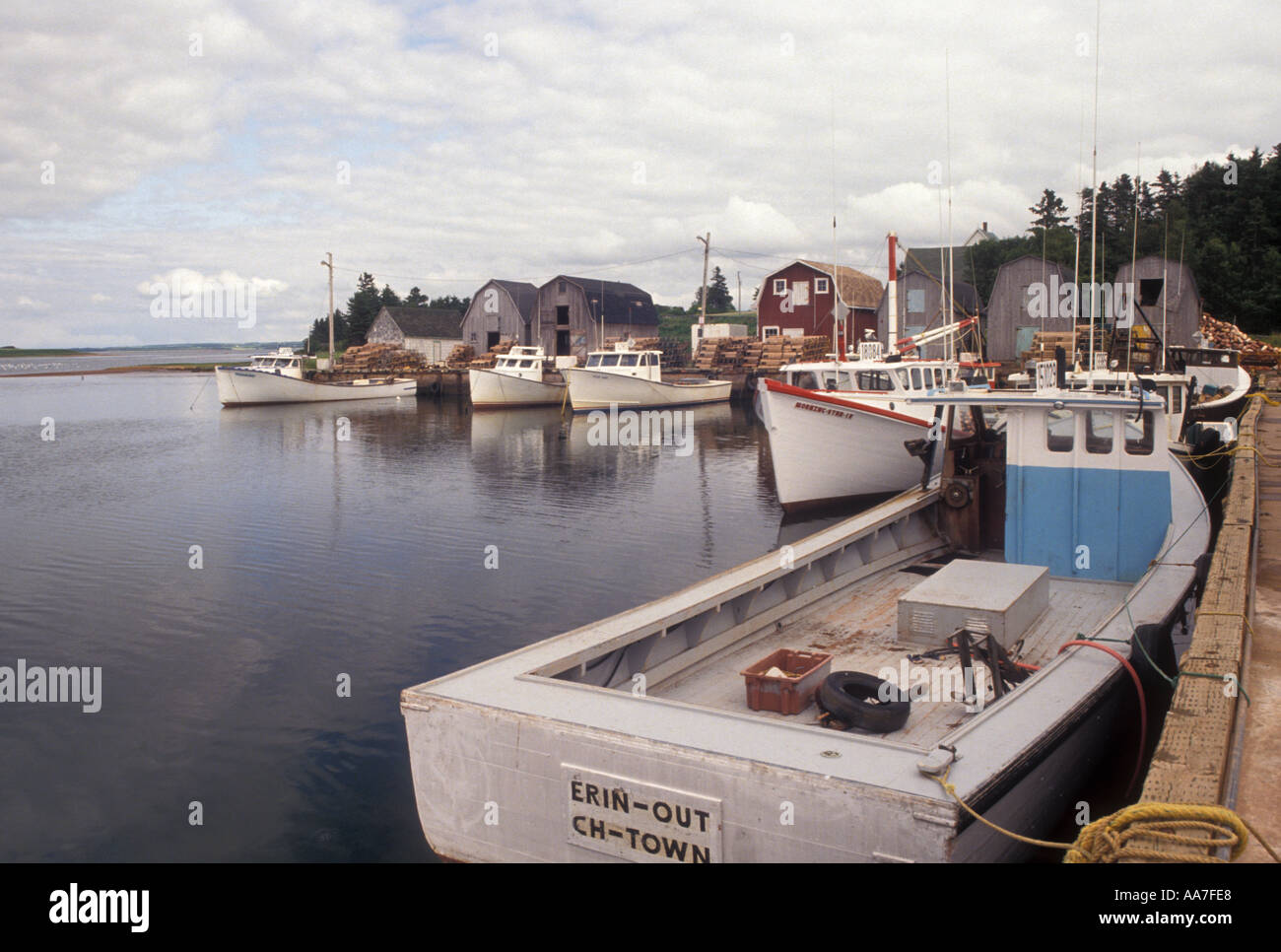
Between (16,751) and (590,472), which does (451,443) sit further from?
(16,751)

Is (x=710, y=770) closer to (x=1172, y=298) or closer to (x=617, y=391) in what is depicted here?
(x=617, y=391)

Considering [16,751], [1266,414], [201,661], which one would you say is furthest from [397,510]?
[1266,414]

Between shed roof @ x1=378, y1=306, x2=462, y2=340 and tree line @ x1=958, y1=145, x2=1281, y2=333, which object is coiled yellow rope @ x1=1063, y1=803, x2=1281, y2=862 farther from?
shed roof @ x1=378, y1=306, x2=462, y2=340

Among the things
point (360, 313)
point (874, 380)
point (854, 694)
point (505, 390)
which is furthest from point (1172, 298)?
point (360, 313)

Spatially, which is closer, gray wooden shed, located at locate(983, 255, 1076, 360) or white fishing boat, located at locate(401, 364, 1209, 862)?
white fishing boat, located at locate(401, 364, 1209, 862)

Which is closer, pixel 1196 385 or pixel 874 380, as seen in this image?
pixel 874 380

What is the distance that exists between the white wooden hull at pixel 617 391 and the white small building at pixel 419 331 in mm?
28542

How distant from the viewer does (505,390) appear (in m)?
54.6

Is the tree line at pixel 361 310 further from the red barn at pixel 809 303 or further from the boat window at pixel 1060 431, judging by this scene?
the boat window at pixel 1060 431

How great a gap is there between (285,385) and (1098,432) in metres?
52.5

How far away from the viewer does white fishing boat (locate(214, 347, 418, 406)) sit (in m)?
54.3

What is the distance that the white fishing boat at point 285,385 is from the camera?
2140 inches

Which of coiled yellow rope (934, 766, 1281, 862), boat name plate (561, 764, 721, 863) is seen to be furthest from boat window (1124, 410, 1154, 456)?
boat name plate (561, 764, 721, 863)
